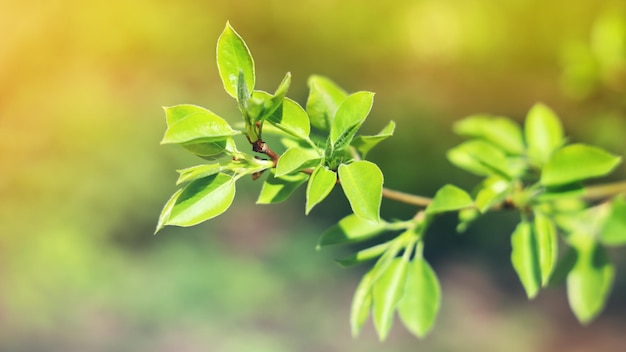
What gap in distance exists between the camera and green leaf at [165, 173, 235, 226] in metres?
0.54

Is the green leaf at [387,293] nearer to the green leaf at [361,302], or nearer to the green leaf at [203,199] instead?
the green leaf at [361,302]

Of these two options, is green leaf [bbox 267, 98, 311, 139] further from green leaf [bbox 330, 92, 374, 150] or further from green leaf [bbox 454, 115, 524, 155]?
green leaf [bbox 454, 115, 524, 155]

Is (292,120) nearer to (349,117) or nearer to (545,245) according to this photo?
(349,117)

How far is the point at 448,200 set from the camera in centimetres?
72

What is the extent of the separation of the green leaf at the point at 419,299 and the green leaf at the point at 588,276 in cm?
25

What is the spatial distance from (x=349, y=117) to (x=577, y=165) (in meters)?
0.32

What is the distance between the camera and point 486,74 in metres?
3.29

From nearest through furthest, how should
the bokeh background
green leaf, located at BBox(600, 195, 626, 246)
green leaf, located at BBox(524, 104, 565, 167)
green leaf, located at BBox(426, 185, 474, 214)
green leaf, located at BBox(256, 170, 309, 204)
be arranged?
green leaf, located at BBox(256, 170, 309, 204) < green leaf, located at BBox(426, 185, 474, 214) < green leaf, located at BBox(600, 195, 626, 246) < green leaf, located at BBox(524, 104, 565, 167) < the bokeh background

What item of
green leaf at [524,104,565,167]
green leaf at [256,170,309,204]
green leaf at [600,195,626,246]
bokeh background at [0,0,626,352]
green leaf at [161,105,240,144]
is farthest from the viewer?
bokeh background at [0,0,626,352]

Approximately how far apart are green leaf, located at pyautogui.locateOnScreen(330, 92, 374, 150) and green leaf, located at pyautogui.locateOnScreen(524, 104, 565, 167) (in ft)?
1.48

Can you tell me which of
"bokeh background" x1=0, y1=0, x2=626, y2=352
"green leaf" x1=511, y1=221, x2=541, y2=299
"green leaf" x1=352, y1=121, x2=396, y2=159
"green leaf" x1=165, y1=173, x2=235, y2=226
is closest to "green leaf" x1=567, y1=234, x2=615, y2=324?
"green leaf" x1=511, y1=221, x2=541, y2=299

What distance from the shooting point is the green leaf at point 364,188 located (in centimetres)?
54

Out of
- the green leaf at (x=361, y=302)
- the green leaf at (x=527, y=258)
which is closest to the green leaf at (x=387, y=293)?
the green leaf at (x=361, y=302)

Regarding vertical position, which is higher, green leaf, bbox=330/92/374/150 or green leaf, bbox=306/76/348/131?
green leaf, bbox=306/76/348/131
